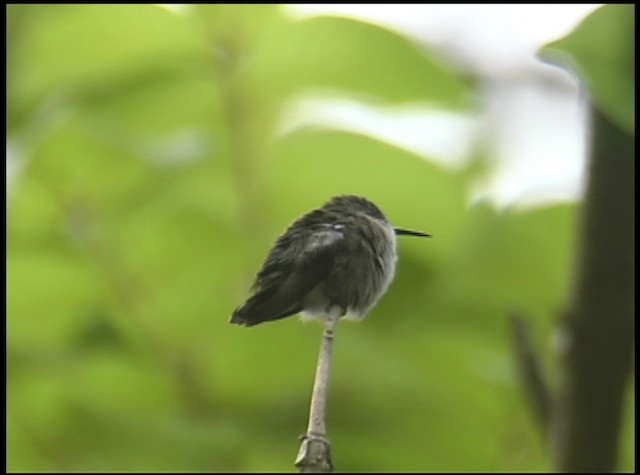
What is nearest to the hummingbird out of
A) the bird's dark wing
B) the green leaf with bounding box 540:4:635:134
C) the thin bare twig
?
the bird's dark wing

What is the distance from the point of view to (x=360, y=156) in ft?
5.61

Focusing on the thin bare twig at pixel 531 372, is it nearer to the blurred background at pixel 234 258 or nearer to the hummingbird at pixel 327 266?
the blurred background at pixel 234 258

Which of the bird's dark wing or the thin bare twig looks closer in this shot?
the bird's dark wing

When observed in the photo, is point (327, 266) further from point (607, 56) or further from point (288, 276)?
point (607, 56)

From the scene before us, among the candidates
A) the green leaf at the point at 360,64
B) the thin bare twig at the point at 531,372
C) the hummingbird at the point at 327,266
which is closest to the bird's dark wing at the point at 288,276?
the hummingbird at the point at 327,266

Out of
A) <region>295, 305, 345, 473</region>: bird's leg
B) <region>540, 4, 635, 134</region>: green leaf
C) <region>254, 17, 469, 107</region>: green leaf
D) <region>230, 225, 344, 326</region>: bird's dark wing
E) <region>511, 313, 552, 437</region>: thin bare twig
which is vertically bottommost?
<region>295, 305, 345, 473</region>: bird's leg

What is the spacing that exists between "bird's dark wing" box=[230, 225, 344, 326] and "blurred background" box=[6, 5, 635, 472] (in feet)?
3.14

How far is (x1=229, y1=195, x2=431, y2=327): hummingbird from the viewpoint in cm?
67

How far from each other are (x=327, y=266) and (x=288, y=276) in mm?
32

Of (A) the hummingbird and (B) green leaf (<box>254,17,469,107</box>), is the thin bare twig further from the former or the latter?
(A) the hummingbird

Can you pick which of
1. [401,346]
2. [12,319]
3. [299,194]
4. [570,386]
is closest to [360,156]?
[299,194]

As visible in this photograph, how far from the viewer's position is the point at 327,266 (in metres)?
0.69

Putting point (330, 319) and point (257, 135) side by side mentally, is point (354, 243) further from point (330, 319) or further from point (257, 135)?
point (257, 135)

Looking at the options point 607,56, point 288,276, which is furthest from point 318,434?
point 607,56
